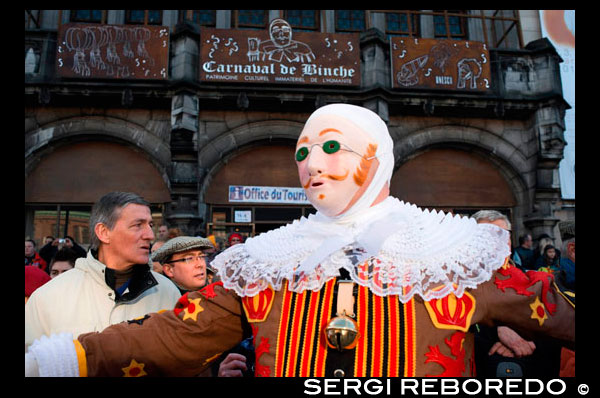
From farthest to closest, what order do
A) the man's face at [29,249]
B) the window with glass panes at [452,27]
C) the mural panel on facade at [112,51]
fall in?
1. the window with glass panes at [452,27]
2. the mural panel on facade at [112,51]
3. the man's face at [29,249]

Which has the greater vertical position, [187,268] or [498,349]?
[187,268]

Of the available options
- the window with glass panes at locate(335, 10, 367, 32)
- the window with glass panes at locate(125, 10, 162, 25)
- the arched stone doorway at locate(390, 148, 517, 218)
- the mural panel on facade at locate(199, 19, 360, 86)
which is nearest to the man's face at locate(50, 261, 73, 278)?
the mural panel on facade at locate(199, 19, 360, 86)

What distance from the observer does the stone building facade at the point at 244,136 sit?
27.0 ft

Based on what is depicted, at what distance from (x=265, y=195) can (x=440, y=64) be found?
15.5 feet

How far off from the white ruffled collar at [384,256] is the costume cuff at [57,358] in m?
0.58

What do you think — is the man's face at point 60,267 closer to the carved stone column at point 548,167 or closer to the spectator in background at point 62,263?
the spectator in background at point 62,263

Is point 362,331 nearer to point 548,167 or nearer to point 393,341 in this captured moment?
point 393,341

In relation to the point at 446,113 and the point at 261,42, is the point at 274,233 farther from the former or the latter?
the point at 446,113

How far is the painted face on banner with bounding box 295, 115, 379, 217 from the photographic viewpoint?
1.62m

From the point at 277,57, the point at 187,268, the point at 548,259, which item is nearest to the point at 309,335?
the point at 187,268

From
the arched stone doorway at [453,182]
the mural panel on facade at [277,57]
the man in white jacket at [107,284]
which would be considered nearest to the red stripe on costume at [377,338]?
the man in white jacket at [107,284]

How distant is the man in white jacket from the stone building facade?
563 cm

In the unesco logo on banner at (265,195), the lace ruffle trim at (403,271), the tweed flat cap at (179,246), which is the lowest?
the lace ruffle trim at (403,271)

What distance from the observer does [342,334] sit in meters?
1.42
